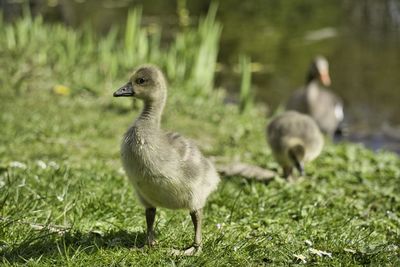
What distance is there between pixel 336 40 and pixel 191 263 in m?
14.6

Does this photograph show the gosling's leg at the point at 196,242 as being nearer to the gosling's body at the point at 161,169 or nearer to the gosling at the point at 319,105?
the gosling's body at the point at 161,169

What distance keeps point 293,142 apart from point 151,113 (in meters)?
3.28

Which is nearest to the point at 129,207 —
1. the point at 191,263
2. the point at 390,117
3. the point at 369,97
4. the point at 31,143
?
the point at 191,263

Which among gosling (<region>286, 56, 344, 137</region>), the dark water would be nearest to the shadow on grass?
gosling (<region>286, 56, 344, 137</region>)

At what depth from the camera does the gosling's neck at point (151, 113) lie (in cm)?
480

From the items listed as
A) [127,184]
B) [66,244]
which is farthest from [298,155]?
[66,244]

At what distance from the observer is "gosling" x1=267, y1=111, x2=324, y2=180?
7.67m

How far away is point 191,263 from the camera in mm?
4328

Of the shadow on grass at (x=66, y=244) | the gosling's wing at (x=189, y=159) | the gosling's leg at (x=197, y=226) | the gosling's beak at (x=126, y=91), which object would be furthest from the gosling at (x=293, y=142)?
the gosling's beak at (x=126, y=91)

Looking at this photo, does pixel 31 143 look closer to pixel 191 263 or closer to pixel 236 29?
pixel 191 263

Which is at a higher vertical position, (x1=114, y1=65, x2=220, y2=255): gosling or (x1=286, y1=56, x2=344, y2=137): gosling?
(x1=114, y1=65, x2=220, y2=255): gosling

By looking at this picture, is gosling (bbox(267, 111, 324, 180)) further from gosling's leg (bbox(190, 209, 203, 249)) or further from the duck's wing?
gosling's leg (bbox(190, 209, 203, 249))

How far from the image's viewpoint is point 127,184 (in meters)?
6.54

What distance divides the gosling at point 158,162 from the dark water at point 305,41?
7289 millimetres
